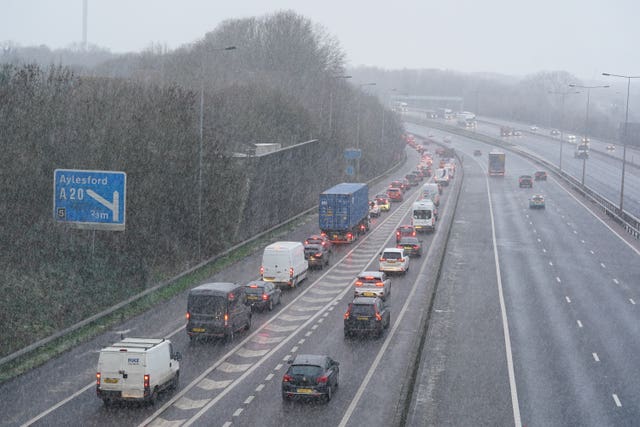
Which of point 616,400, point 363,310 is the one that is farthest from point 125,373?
point 616,400

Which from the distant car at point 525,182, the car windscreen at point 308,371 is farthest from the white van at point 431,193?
the car windscreen at point 308,371

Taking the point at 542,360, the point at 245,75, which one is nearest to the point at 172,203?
the point at 542,360

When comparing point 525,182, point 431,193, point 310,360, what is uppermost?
point 525,182

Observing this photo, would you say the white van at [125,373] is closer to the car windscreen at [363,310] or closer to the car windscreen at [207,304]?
the car windscreen at [207,304]

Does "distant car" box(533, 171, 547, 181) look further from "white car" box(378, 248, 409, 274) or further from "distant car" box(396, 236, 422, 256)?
"white car" box(378, 248, 409, 274)

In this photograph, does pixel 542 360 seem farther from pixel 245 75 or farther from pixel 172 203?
pixel 245 75

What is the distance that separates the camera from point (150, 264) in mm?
46562

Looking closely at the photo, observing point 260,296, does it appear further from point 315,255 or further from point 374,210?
point 374,210

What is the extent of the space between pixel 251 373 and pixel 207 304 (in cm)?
472

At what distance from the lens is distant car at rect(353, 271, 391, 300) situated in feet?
136

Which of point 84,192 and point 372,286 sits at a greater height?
point 84,192

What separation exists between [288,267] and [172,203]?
30.9 feet

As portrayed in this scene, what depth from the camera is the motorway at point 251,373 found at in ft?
81.4

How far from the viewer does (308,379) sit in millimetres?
25766
